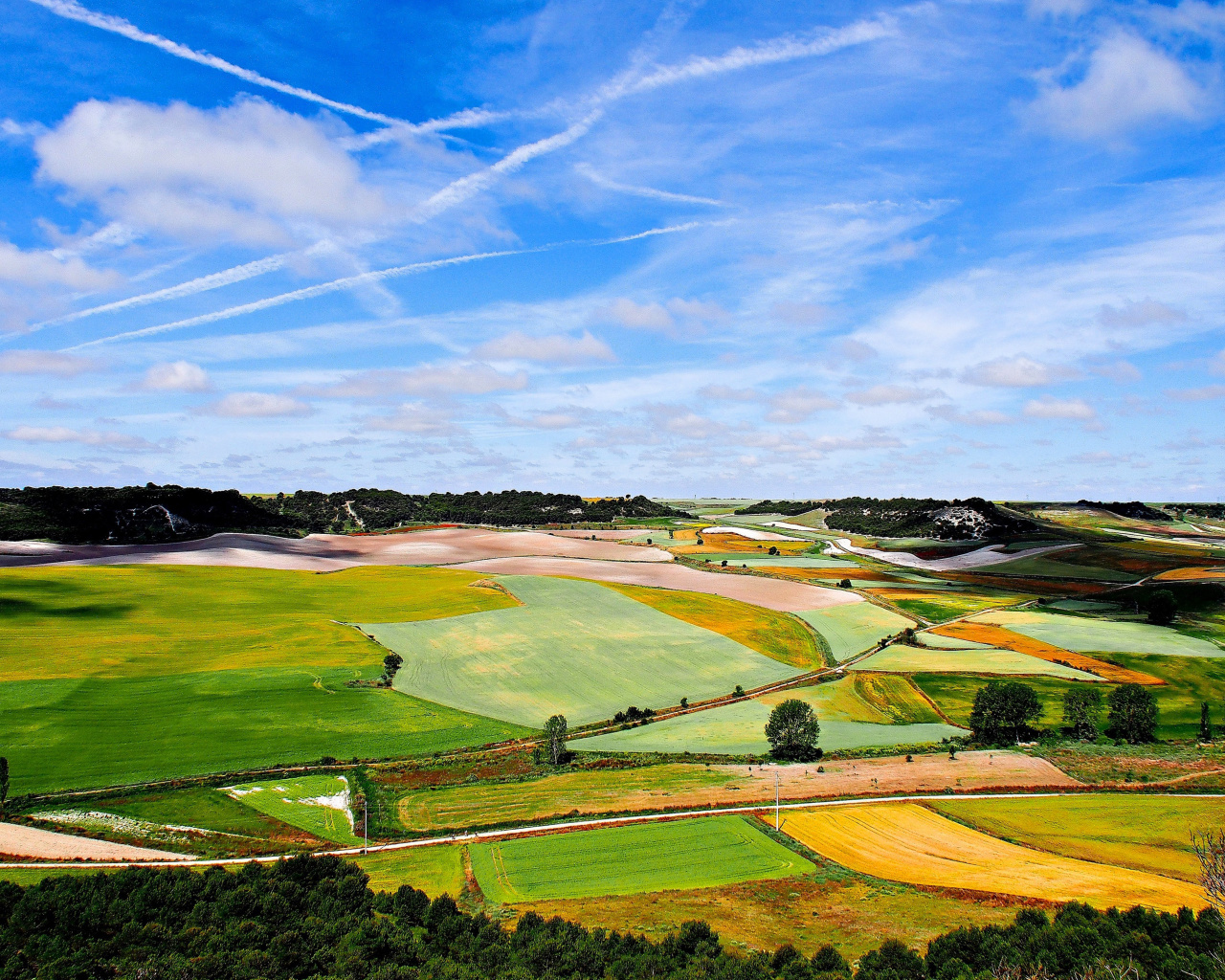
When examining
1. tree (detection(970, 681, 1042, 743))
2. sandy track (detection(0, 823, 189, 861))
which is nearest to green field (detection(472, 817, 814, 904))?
sandy track (detection(0, 823, 189, 861))

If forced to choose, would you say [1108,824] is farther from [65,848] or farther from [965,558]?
[965,558]

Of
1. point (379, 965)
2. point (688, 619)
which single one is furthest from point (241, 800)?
point (688, 619)

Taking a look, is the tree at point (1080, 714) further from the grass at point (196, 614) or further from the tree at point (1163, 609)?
the grass at point (196, 614)

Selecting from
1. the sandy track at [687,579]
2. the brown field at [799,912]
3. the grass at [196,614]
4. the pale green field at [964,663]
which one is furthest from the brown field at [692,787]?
the sandy track at [687,579]

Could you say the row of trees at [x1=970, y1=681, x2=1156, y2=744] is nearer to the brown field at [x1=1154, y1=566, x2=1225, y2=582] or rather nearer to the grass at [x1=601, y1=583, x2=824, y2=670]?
the grass at [x1=601, y1=583, x2=824, y2=670]

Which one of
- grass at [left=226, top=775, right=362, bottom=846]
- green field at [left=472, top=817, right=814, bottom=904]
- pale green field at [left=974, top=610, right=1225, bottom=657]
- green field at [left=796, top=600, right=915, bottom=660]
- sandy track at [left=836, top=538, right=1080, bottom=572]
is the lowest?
grass at [left=226, top=775, right=362, bottom=846]

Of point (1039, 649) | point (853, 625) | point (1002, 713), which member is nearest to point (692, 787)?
point (1002, 713)

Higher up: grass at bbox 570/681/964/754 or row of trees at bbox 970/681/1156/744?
row of trees at bbox 970/681/1156/744
